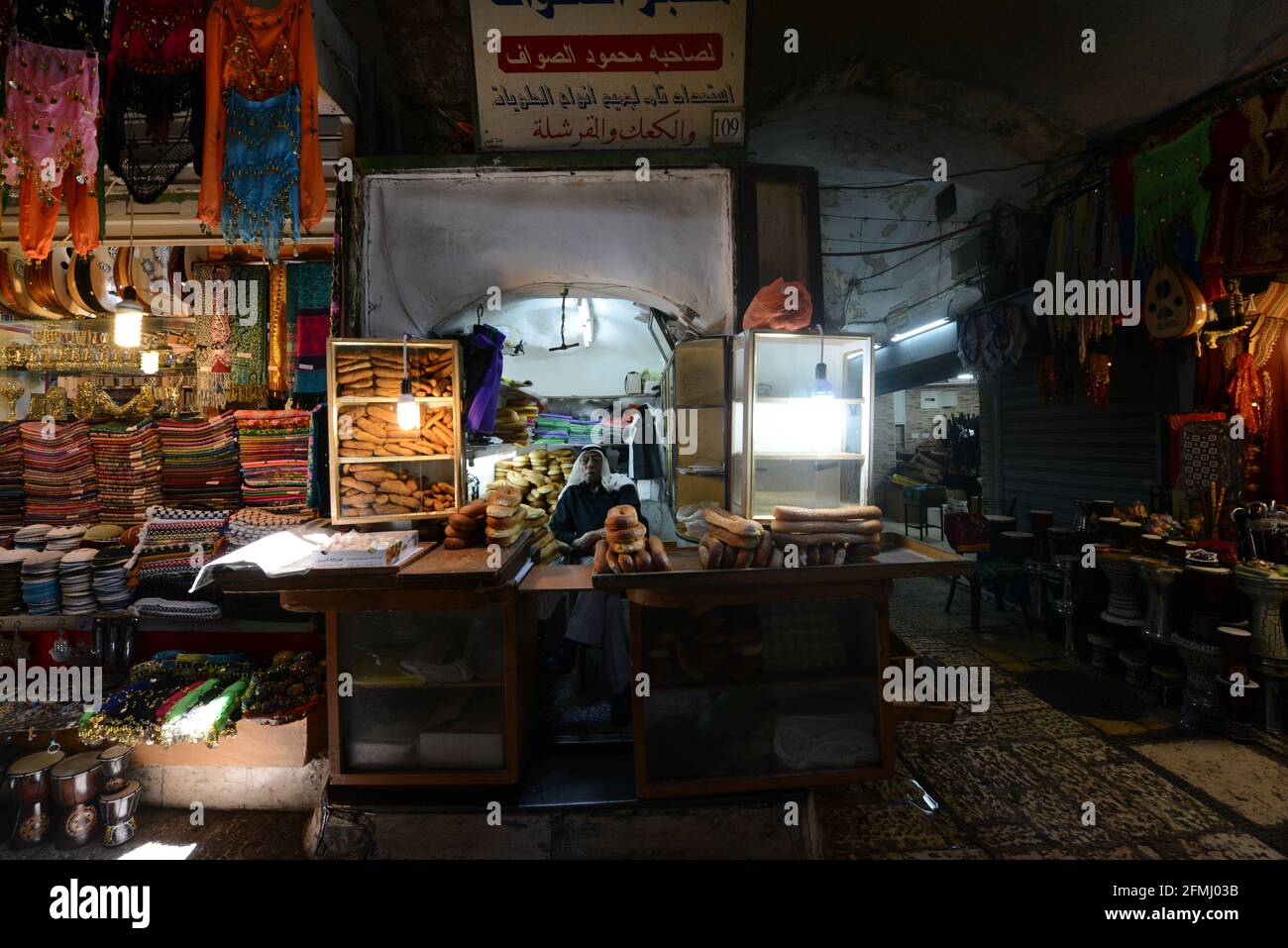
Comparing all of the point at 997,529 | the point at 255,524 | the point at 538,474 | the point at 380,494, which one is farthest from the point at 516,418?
the point at 997,529

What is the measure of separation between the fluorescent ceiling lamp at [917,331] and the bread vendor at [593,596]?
288 inches

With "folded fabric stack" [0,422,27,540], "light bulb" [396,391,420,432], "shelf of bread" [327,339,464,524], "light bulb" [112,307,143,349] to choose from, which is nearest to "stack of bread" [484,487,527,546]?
"shelf of bread" [327,339,464,524]

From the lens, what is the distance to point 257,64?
12.7 ft

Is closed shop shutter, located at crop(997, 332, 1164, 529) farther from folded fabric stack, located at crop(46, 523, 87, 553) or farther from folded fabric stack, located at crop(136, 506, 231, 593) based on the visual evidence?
folded fabric stack, located at crop(46, 523, 87, 553)

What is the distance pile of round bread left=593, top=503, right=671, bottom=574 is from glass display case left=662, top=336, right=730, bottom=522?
48.6 inches

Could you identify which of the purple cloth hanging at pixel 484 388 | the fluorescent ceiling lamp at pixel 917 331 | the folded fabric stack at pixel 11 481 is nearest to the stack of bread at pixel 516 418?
the purple cloth hanging at pixel 484 388

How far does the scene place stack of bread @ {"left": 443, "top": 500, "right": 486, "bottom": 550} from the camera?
3678 mm

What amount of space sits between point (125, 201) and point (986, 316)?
10.2 m

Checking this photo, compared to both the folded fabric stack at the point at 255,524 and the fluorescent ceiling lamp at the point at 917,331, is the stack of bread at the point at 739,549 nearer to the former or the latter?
the folded fabric stack at the point at 255,524

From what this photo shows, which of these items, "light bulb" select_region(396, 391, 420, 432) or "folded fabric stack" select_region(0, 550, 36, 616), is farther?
"folded fabric stack" select_region(0, 550, 36, 616)

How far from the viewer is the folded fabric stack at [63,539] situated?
15.1 feet

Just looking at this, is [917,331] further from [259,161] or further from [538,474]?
[259,161]

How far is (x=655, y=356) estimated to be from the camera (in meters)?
7.22

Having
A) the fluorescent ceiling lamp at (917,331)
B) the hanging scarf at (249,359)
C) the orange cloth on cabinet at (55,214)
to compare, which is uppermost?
the fluorescent ceiling lamp at (917,331)
